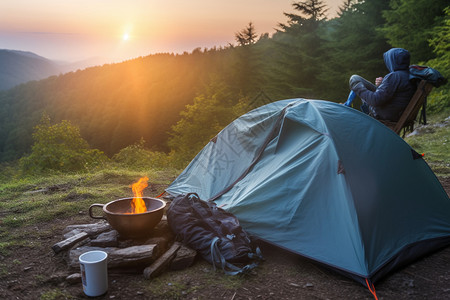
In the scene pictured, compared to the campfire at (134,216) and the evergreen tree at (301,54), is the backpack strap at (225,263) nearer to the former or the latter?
the campfire at (134,216)

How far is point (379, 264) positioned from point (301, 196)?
0.97m

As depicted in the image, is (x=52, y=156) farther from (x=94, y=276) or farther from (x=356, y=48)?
(x=356, y=48)

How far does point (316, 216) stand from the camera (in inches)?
130

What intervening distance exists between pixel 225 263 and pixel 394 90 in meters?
3.18

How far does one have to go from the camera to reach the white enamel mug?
2633mm

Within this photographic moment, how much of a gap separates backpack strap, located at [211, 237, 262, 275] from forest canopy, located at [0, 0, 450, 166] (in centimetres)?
1401

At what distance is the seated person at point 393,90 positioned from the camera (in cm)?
417

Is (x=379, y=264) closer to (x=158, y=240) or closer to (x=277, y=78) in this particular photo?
(x=158, y=240)

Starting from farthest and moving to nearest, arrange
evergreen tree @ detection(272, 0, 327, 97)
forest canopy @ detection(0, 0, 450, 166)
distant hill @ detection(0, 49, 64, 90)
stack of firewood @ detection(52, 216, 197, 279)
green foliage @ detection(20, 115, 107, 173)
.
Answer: distant hill @ detection(0, 49, 64, 90)
evergreen tree @ detection(272, 0, 327, 97)
forest canopy @ detection(0, 0, 450, 166)
green foliage @ detection(20, 115, 107, 173)
stack of firewood @ detection(52, 216, 197, 279)

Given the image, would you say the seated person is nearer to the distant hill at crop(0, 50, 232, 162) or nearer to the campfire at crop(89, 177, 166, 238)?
the campfire at crop(89, 177, 166, 238)

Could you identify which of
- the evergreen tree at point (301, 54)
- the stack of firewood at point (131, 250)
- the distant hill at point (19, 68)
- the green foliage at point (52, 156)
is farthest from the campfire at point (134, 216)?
the distant hill at point (19, 68)

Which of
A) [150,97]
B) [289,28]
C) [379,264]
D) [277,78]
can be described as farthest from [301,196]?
[150,97]

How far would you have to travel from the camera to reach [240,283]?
2.93m

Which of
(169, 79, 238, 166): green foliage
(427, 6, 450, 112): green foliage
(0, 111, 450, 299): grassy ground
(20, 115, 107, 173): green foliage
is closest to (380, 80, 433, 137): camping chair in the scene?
(0, 111, 450, 299): grassy ground
